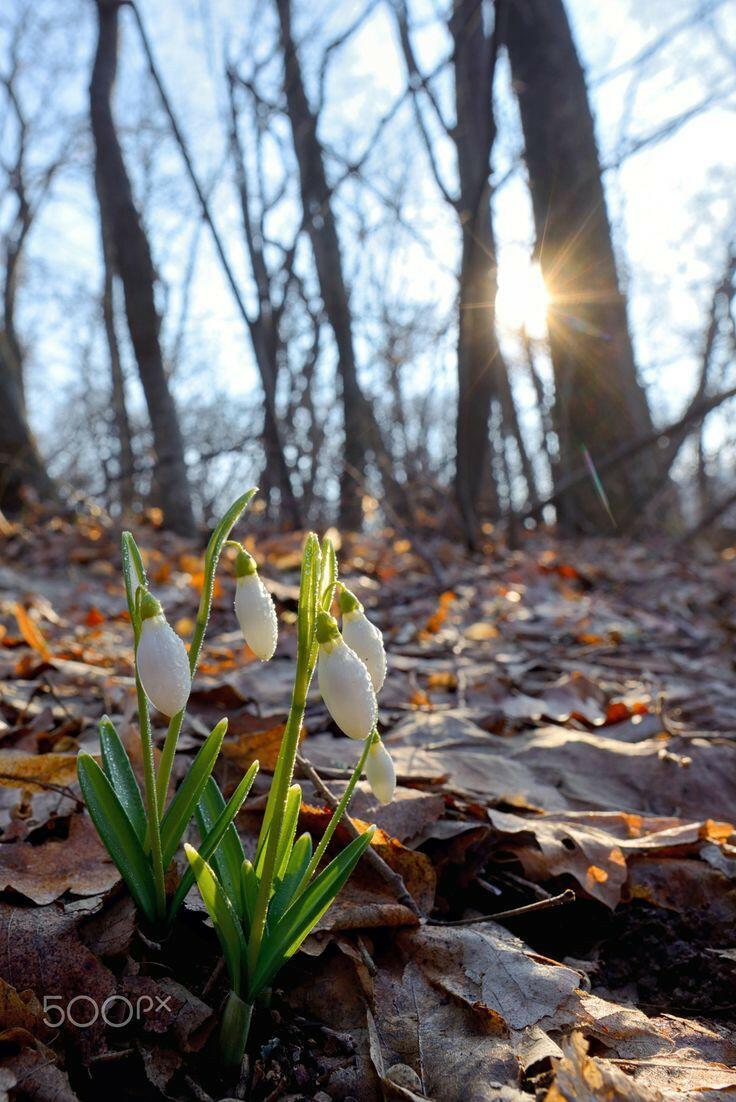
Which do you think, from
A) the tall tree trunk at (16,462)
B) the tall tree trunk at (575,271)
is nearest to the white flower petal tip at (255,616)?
the tall tree trunk at (16,462)

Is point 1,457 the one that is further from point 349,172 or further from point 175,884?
point 175,884

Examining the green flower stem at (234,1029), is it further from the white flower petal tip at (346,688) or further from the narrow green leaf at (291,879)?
the white flower petal tip at (346,688)

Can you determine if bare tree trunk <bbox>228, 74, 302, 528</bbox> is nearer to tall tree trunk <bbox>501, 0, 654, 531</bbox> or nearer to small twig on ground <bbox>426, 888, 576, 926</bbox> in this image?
tall tree trunk <bbox>501, 0, 654, 531</bbox>

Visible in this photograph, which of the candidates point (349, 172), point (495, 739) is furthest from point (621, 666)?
point (349, 172)

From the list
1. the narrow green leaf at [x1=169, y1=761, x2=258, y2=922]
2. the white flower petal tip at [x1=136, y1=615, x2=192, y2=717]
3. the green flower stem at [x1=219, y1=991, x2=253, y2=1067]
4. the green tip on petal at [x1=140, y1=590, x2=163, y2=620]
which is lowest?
the green flower stem at [x1=219, y1=991, x2=253, y2=1067]

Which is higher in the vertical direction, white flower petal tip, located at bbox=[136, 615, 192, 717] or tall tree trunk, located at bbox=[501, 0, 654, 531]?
tall tree trunk, located at bbox=[501, 0, 654, 531]

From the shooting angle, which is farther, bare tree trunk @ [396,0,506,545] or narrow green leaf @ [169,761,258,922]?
bare tree trunk @ [396,0,506,545]

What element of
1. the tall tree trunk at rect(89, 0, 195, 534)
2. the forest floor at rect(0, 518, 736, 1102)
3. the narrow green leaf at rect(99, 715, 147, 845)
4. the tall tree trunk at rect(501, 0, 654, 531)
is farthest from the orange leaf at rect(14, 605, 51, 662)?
the tall tree trunk at rect(501, 0, 654, 531)

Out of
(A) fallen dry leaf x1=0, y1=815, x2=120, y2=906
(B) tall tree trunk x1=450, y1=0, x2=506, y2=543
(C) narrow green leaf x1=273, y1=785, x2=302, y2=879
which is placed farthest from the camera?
A: (B) tall tree trunk x1=450, y1=0, x2=506, y2=543
